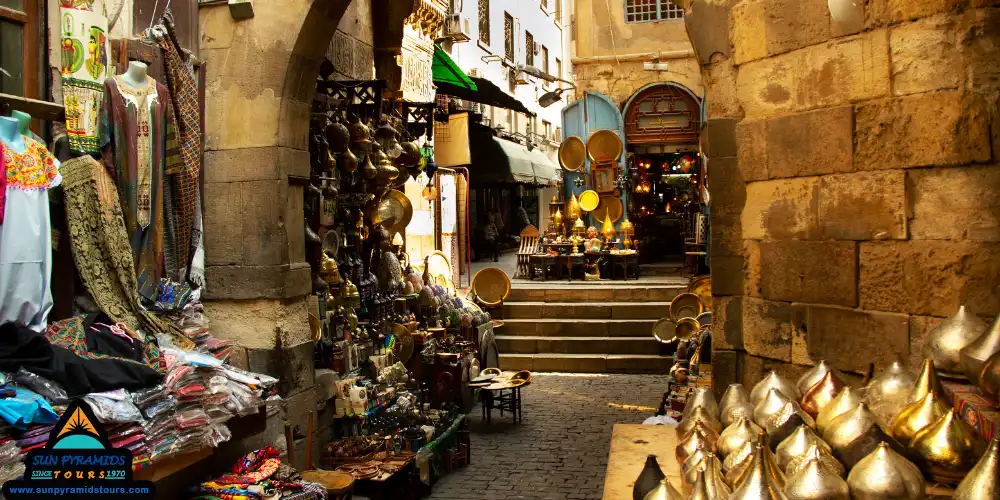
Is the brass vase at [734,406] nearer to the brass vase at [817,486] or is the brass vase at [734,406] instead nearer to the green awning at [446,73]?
the brass vase at [817,486]

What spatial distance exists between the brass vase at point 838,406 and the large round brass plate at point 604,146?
14472 millimetres

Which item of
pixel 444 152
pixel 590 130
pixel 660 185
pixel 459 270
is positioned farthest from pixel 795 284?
pixel 660 185

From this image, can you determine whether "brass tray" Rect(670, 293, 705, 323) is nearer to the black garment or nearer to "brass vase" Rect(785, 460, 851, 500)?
the black garment

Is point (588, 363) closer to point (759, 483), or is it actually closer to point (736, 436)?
point (736, 436)

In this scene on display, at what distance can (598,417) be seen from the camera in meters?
9.16

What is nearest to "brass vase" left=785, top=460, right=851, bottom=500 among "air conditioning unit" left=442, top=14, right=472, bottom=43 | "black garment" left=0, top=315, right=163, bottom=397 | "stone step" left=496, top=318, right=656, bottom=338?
"black garment" left=0, top=315, right=163, bottom=397

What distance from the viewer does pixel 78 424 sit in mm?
2189

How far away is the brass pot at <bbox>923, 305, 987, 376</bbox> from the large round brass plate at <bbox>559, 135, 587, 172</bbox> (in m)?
14.6

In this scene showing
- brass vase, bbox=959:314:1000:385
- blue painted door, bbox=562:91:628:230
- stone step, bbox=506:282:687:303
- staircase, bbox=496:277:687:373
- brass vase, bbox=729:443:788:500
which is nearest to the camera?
brass vase, bbox=729:443:788:500

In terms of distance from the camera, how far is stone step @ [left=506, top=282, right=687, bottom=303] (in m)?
13.2

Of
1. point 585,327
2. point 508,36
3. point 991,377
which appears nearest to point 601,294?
point 585,327

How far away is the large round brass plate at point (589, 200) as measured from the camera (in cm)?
1709

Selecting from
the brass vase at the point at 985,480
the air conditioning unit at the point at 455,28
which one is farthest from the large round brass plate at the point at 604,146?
the brass vase at the point at 985,480

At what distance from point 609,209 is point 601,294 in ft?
14.3
